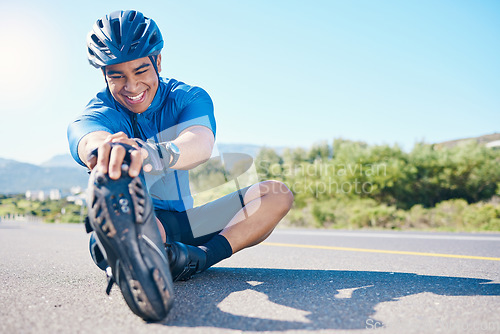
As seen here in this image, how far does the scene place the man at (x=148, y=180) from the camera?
4.12ft

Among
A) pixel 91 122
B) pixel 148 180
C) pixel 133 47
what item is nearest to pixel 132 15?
pixel 133 47

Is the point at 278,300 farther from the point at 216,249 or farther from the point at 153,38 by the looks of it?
the point at 153,38

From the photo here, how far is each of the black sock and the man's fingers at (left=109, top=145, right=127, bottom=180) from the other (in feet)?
2.98

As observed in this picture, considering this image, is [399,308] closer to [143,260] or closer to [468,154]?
[143,260]

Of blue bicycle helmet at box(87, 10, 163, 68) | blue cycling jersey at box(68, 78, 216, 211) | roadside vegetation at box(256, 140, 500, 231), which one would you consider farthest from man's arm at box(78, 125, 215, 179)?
roadside vegetation at box(256, 140, 500, 231)

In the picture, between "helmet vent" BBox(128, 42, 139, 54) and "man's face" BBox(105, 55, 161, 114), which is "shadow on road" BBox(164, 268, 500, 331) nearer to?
"man's face" BBox(105, 55, 161, 114)

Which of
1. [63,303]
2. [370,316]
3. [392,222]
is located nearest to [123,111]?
[63,303]

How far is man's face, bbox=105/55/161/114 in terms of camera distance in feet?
6.64

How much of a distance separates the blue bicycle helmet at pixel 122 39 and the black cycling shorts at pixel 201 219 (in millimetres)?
881

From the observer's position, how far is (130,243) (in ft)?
4.10

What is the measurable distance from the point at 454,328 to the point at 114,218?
1151 millimetres

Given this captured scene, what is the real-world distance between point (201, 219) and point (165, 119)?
0.63 meters

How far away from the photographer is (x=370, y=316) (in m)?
1.37

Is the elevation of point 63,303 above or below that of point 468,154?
above
